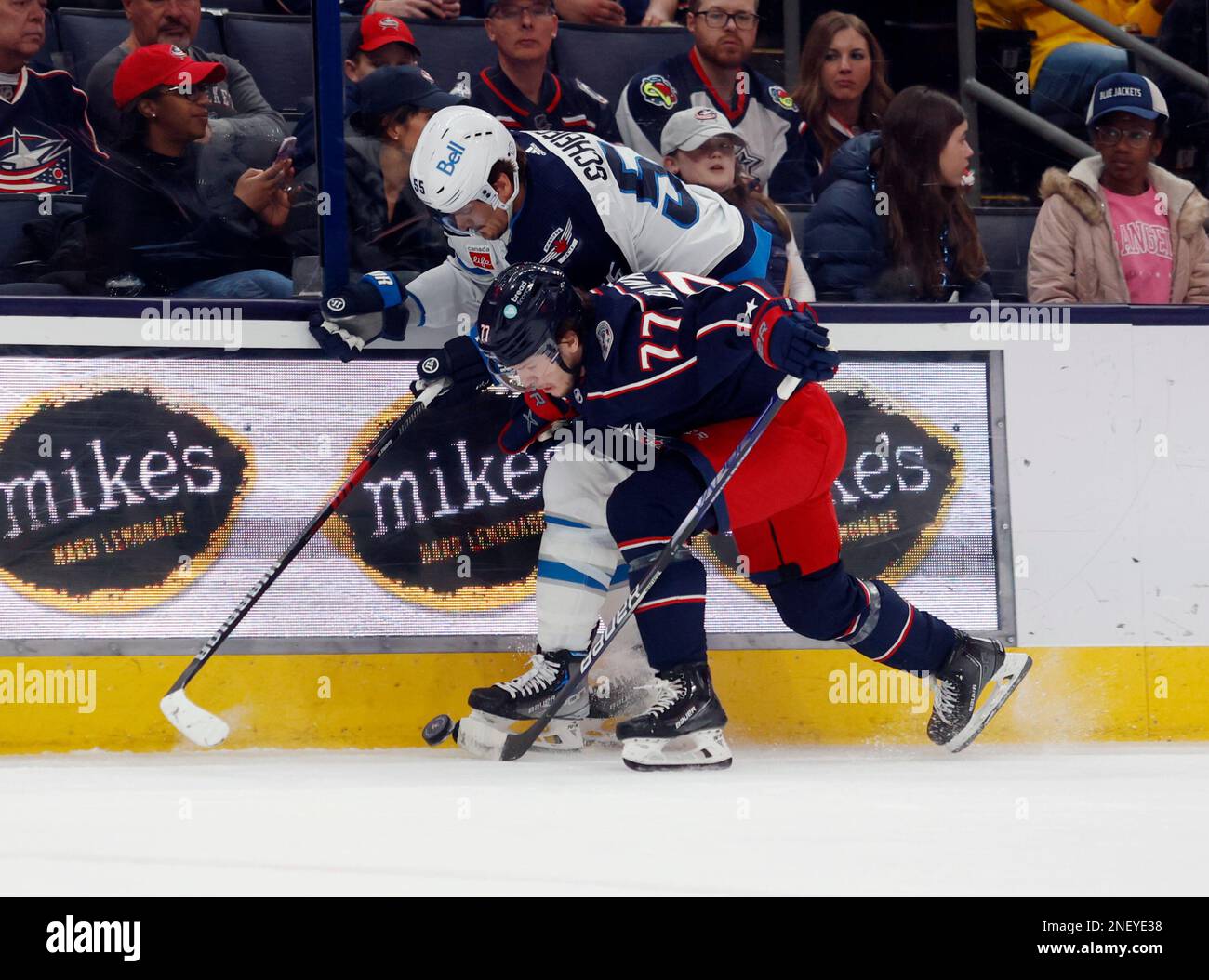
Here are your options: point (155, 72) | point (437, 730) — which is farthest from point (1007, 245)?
point (155, 72)

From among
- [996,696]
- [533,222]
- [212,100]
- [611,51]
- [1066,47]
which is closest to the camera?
[533,222]

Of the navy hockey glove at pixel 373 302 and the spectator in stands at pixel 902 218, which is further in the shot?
the spectator in stands at pixel 902 218

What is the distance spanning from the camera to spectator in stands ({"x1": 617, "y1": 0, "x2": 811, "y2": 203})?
388 cm

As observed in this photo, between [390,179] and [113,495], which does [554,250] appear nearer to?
[390,179]

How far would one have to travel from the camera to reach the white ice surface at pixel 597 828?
192 cm

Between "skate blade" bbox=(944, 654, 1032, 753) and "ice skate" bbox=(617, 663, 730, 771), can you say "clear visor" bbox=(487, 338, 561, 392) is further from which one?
"skate blade" bbox=(944, 654, 1032, 753)

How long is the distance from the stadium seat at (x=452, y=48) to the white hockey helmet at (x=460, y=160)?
0.54 meters

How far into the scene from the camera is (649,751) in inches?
127

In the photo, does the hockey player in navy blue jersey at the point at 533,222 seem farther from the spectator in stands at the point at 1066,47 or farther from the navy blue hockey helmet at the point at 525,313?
the spectator in stands at the point at 1066,47

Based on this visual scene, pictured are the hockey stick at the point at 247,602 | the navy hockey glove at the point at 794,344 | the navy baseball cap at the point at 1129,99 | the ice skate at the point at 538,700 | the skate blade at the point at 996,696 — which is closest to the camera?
the navy hockey glove at the point at 794,344

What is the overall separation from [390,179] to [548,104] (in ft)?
1.54

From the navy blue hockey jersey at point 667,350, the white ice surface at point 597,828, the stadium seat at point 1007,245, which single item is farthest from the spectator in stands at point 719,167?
the white ice surface at point 597,828

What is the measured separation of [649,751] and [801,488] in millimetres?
658

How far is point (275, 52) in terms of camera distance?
A: 376cm
